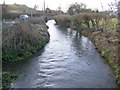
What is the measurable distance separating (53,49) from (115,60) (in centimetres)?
929

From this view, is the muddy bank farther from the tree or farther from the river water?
the tree

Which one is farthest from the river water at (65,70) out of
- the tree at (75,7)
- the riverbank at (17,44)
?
the tree at (75,7)

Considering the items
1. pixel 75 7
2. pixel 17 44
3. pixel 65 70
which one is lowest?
pixel 65 70

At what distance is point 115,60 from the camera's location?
16.0m

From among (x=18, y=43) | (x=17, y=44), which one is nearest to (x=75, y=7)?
(x=18, y=43)

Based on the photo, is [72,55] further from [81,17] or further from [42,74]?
[81,17]

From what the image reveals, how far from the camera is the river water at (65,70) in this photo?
1343 centimetres

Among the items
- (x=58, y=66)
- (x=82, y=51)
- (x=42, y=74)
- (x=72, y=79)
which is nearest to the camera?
(x=72, y=79)

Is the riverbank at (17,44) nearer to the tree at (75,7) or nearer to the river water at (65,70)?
the river water at (65,70)

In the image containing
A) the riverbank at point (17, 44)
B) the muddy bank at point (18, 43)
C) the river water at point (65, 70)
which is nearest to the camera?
the river water at point (65, 70)

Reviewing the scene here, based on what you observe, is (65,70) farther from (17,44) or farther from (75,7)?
(75,7)

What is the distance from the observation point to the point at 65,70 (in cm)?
1633

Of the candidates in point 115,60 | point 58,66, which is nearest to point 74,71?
point 58,66

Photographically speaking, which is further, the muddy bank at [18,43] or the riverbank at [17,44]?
the muddy bank at [18,43]
